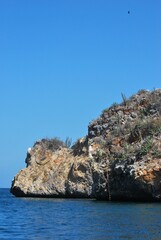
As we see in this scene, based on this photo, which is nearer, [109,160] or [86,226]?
[86,226]

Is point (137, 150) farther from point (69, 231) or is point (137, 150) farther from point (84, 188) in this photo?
point (69, 231)

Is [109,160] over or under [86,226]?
over

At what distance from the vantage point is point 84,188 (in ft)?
240

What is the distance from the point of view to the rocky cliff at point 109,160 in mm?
56531

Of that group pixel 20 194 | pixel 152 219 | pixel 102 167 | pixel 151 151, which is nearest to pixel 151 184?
pixel 151 151

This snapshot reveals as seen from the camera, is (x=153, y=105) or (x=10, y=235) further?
(x=153, y=105)

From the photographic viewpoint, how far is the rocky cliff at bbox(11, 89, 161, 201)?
56.5 m

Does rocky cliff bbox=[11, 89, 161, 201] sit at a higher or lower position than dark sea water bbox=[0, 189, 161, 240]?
higher

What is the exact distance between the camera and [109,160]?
64.9 m

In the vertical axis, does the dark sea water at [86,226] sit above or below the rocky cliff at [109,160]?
below

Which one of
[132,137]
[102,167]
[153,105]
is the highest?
[153,105]

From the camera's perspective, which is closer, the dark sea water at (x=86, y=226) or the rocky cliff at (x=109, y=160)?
the dark sea water at (x=86, y=226)

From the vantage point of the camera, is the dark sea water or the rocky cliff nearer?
the dark sea water

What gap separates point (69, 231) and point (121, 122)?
42.9 m
